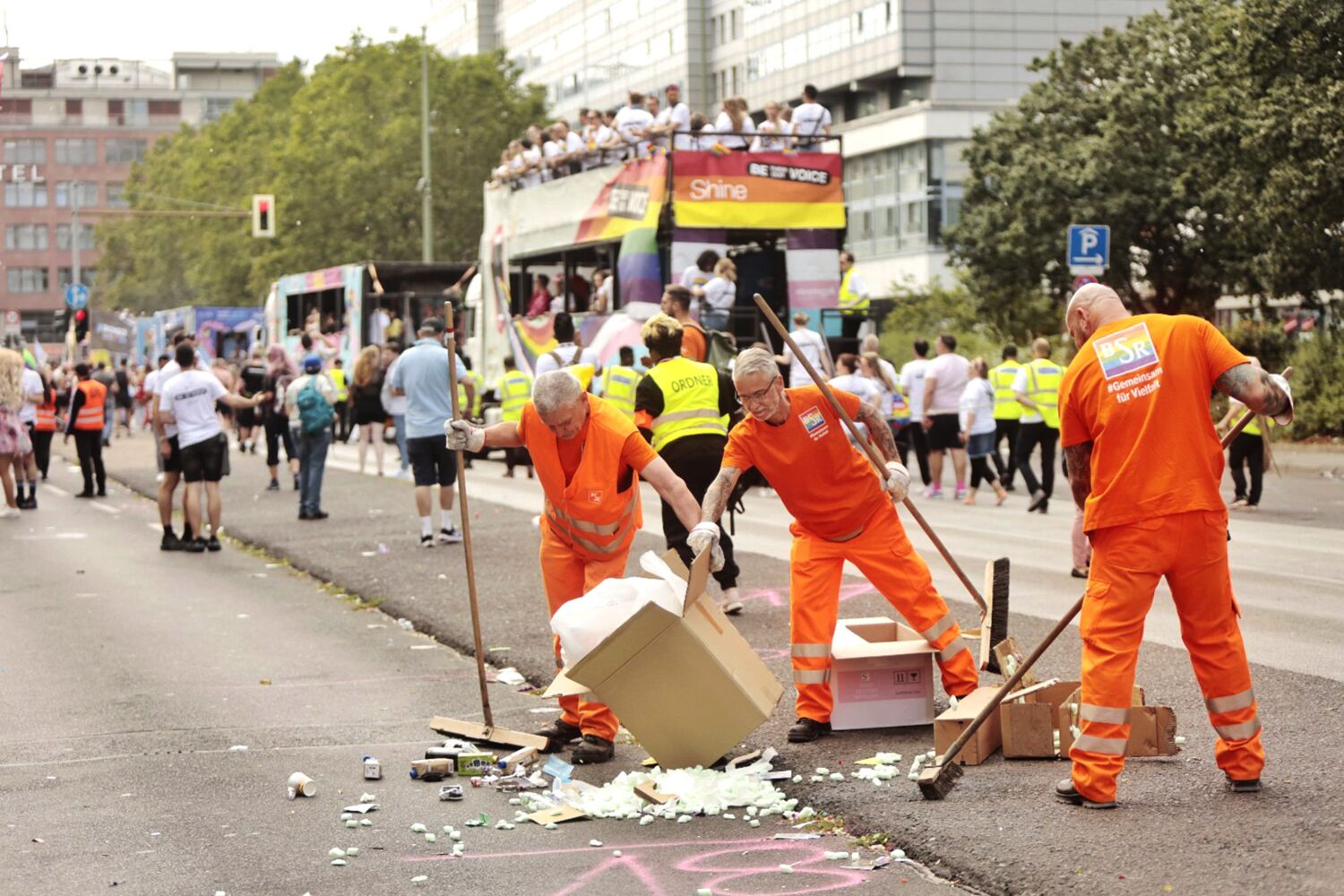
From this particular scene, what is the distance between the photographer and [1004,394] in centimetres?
1923

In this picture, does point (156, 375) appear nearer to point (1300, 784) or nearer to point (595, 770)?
point (595, 770)

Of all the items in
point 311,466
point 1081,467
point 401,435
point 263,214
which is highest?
→ point 263,214

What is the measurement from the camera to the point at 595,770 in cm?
725

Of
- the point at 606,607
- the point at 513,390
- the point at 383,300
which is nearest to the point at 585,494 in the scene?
the point at 606,607

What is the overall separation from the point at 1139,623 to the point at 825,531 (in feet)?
5.82

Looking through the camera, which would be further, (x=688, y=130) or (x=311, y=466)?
(x=688, y=130)

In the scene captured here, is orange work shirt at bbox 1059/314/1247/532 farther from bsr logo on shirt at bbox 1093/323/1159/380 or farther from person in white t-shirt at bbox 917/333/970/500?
person in white t-shirt at bbox 917/333/970/500

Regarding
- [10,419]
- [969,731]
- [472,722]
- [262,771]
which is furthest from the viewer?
[10,419]

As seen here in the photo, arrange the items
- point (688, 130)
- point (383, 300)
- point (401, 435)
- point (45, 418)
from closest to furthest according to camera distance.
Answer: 1. point (688, 130)
2. point (45, 418)
3. point (401, 435)
4. point (383, 300)

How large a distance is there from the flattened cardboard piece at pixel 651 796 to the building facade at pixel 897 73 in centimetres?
4650

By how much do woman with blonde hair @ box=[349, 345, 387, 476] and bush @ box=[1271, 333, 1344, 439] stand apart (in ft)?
43.9

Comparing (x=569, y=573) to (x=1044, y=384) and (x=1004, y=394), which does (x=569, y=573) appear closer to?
(x=1044, y=384)

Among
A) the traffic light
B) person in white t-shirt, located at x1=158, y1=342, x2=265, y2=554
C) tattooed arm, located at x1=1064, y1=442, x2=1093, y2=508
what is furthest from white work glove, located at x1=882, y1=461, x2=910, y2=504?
the traffic light

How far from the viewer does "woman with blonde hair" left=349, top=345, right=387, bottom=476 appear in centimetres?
2414
